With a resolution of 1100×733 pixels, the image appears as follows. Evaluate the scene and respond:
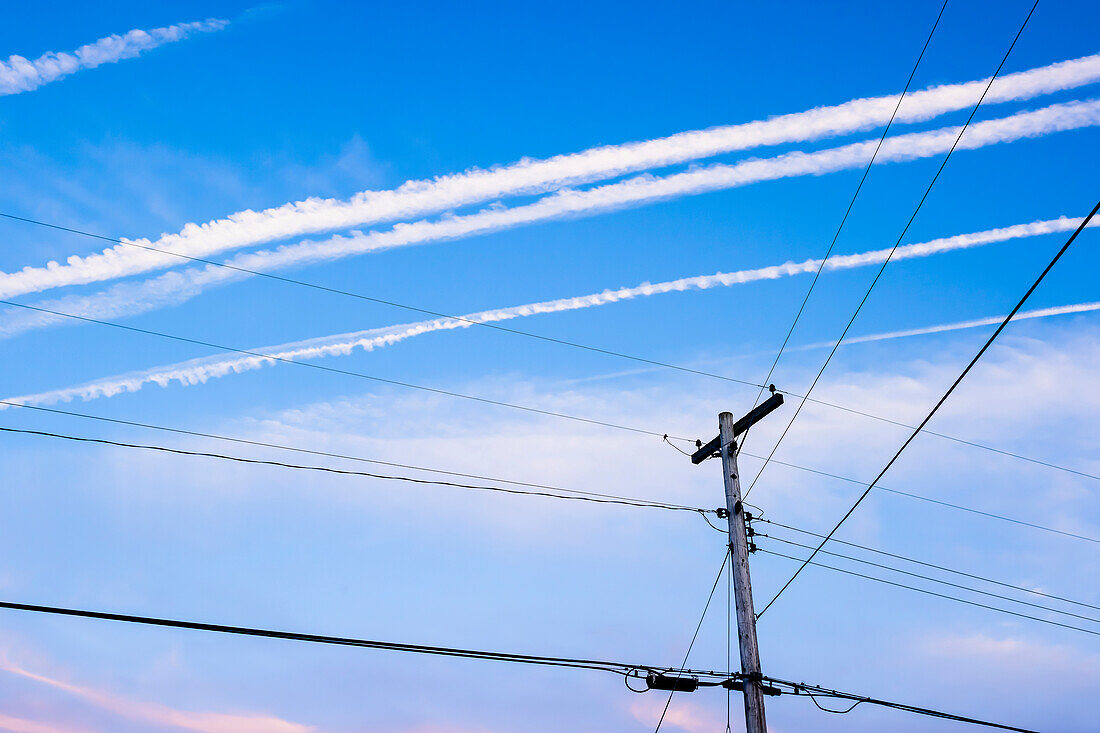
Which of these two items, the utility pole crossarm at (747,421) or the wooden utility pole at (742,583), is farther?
the utility pole crossarm at (747,421)

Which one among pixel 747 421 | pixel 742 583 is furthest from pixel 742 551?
pixel 747 421

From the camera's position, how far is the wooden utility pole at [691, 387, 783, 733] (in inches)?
511

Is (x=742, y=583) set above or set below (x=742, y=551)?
below

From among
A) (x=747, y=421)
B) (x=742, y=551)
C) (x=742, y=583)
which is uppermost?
(x=747, y=421)

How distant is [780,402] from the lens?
14789 millimetres

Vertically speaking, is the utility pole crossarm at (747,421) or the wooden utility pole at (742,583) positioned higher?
the utility pole crossarm at (747,421)

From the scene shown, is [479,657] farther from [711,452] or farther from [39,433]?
[39,433]

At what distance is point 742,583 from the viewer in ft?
45.1

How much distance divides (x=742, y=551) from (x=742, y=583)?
1.88 feet

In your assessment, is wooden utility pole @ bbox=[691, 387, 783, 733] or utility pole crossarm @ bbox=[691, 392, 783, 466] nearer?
wooden utility pole @ bbox=[691, 387, 783, 733]

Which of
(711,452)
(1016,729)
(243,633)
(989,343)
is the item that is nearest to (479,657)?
(243,633)

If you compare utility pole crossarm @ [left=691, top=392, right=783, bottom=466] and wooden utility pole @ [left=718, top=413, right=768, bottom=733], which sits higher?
utility pole crossarm @ [left=691, top=392, right=783, bottom=466]

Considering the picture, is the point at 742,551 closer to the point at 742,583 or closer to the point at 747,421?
the point at 742,583

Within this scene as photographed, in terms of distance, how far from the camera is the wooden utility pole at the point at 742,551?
42.6 feet
